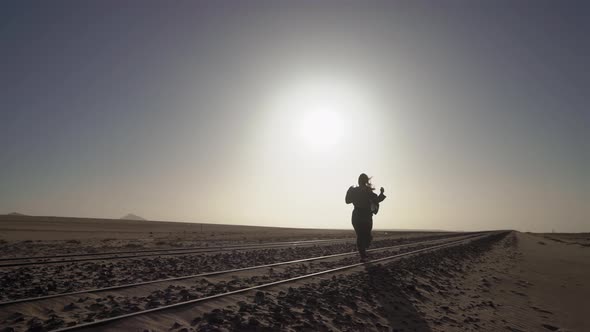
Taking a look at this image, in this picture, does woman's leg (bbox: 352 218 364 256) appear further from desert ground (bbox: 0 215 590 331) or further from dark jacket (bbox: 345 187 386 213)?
desert ground (bbox: 0 215 590 331)

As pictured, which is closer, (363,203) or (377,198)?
(377,198)

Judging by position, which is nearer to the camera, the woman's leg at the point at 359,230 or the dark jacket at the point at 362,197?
the dark jacket at the point at 362,197

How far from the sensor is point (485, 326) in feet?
19.9

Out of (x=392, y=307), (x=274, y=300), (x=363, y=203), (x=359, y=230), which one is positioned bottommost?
(x=392, y=307)

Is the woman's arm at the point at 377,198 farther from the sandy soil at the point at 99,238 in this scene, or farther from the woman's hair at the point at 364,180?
the sandy soil at the point at 99,238

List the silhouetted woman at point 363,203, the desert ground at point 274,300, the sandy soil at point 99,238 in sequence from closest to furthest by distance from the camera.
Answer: the desert ground at point 274,300
the silhouetted woman at point 363,203
the sandy soil at point 99,238

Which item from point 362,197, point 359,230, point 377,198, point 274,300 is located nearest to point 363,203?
point 362,197

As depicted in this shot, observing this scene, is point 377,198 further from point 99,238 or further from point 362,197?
point 99,238

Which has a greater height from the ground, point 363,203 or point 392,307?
point 363,203

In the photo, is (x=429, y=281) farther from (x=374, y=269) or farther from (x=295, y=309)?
(x=295, y=309)

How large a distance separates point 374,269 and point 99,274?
7607mm

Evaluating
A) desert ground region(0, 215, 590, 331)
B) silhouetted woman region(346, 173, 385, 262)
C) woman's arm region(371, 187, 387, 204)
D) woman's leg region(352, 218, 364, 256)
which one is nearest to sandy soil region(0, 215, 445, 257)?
desert ground region(0, 215, 590, 331)

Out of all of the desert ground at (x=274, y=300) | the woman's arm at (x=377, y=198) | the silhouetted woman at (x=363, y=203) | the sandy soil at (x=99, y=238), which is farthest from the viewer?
the sandy soil at (x=99, y=238)

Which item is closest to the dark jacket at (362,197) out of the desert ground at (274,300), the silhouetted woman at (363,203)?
the silhouetted woman at (363,203)
